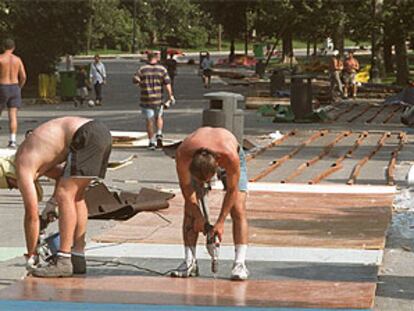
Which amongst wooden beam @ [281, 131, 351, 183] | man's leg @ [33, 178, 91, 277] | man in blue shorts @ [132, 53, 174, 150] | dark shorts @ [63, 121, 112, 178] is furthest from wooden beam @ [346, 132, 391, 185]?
man's leg @ [33, 178, 91, 277]

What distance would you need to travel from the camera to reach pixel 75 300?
358 inches

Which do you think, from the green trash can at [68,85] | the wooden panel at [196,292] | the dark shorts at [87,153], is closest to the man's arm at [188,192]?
the wooden panel at [196,292]

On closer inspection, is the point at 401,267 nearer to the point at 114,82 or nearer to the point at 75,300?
the point at 75,300

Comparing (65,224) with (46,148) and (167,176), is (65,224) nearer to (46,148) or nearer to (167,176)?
(46,148)

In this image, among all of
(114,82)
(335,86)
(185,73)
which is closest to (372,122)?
(335,86)

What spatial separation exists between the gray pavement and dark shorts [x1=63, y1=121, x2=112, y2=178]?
944mm

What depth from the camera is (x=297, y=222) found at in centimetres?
1313

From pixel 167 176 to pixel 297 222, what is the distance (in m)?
4.78

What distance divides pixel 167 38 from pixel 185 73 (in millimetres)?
51185

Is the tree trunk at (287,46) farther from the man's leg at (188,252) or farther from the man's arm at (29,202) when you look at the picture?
the man's arm at (29,202)

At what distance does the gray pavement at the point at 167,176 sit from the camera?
1014cm

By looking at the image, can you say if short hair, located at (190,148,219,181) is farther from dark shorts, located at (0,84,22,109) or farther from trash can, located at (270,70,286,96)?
trash can, located at (270,70,286,96)

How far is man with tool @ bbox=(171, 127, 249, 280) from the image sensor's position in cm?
943

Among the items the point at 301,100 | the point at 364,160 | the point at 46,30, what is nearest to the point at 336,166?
the point at 364,160
